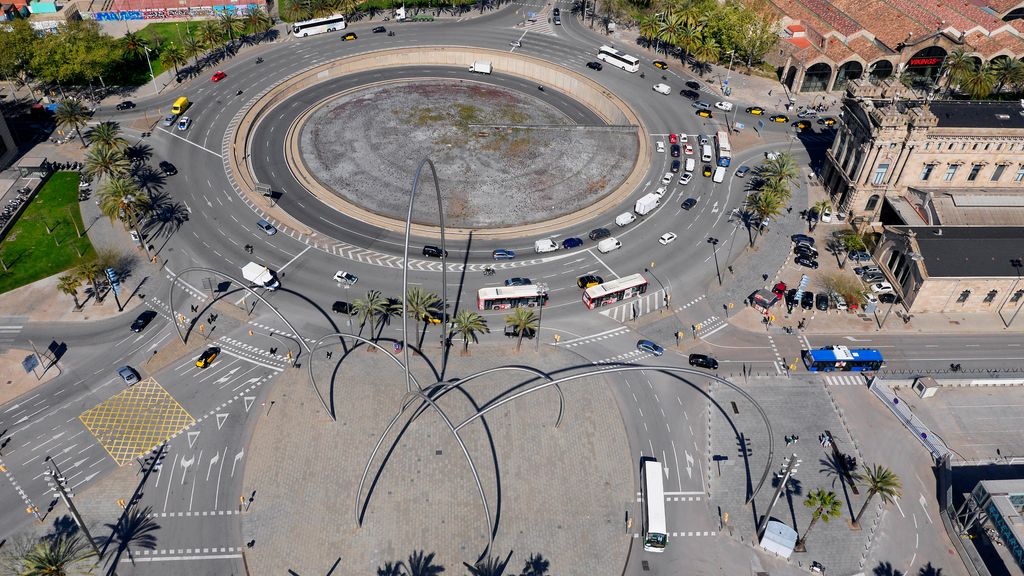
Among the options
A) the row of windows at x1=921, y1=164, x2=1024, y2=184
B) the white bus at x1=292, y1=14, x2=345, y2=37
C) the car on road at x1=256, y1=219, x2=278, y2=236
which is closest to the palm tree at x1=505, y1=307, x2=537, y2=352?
the car on road at x1=256, y1=219, x2=278, y2=236

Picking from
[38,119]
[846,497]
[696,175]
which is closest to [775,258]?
[696,175]

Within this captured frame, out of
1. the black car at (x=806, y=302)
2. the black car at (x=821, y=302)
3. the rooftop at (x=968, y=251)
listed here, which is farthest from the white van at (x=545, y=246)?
the rooftop at (x=968, y=251)

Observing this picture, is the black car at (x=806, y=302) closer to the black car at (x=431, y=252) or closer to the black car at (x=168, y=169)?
the black car at (x=431, y=252)

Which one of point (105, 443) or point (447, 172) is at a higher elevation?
point (447, 172)

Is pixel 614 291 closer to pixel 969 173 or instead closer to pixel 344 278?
pixel 344 278

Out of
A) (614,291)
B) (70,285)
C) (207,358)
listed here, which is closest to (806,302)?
(614,291)

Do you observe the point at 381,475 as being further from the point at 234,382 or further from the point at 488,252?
the point at 488,252
